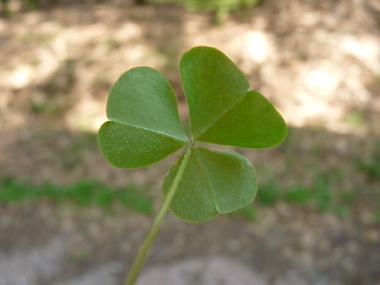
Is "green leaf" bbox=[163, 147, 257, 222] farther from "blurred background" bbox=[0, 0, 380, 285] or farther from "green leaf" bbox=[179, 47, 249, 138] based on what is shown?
"blurred background" bbox=[0, 0, 380, 285]

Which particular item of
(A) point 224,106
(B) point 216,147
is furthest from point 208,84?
(B) point 216,147

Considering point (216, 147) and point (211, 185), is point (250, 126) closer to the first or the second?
point (211, 185)

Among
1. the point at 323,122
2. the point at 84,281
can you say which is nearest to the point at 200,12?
the point at 323,122

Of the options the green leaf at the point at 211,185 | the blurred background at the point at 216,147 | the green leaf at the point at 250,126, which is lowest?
the blurred background at the point at 216,147

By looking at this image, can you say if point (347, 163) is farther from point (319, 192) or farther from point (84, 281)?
point (84, 281)

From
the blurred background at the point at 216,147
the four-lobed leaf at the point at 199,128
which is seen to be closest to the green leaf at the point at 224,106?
the four-lobed leaf at the point at 199,128

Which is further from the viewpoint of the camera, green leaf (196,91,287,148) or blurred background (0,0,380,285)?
blurred background (0,0,380,285)

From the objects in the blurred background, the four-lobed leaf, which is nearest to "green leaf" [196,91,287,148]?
the four-lobed leaf

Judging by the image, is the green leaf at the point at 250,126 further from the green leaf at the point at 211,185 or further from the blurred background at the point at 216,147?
the blurred background at the point at 216,147
